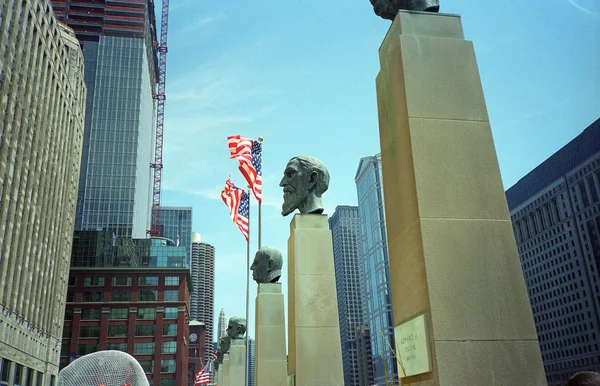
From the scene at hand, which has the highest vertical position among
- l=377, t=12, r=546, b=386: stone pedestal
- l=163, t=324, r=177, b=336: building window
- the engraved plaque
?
l=163, t=324, r=177, b=336: building window

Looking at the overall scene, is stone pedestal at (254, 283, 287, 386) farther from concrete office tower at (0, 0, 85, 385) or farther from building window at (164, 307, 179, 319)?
building window at (164, 307, 179, 319)

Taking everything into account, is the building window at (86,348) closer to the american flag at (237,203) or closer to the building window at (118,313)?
the building window at (118,313)

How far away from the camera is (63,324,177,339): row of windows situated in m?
102

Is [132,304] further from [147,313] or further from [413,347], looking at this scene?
[413,347]

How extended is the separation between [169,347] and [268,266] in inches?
3513

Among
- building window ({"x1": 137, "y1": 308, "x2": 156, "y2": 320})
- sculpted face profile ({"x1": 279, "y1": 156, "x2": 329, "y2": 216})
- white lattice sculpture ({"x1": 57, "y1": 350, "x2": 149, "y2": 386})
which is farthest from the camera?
building window ({"x1": 137, "y1": 308, "x2": 156, "y2": 320})

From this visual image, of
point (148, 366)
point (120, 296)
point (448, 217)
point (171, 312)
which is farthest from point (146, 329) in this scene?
point (448, 217)

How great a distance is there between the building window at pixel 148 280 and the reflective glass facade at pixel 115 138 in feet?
103

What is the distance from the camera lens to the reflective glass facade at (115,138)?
139000 millimetres

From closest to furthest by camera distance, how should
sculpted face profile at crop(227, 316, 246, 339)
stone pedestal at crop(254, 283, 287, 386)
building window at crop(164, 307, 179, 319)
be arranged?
stone pedestal at crop(254, 283, 287, 386) → sculpted face profile at crop(227, 316, 246, 339) → building window at crop(164, 307, 179, 319)

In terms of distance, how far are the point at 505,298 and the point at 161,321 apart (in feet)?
343

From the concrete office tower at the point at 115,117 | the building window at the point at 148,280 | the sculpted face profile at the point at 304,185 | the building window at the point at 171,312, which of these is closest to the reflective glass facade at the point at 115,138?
the concrete office tower at the point at 115,117

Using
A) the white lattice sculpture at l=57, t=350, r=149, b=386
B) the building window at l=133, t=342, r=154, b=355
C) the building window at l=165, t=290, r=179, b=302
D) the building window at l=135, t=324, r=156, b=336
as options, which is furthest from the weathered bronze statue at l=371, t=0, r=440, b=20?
the building window at l=165, t=290, r=179, b=302

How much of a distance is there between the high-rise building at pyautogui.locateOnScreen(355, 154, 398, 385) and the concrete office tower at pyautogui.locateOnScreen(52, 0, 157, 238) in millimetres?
61589
